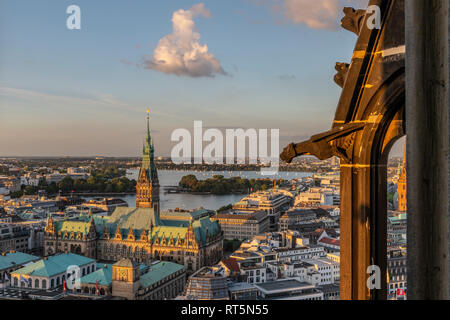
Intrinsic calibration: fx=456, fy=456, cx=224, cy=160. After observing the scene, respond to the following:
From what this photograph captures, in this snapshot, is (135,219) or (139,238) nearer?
(139,238)

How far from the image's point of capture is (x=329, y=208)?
27344mm

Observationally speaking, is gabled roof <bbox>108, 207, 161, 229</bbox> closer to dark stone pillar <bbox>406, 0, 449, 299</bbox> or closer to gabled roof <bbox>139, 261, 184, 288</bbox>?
gabled roof <bbox>139, 261, 184, 288</bbox>

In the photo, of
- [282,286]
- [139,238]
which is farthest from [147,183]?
[282,286]

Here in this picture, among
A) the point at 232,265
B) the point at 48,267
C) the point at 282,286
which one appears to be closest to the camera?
the point at 282,286

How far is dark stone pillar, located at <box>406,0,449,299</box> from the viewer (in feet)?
1.62

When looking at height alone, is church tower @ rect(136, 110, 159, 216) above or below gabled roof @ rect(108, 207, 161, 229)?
above

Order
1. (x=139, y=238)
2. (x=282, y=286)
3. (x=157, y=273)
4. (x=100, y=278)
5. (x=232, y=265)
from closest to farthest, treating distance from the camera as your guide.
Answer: (x=282, y=286) < (x=100, y=278) < (x=157, y=273) < (x=232, y=265) < (x=139, y=238)

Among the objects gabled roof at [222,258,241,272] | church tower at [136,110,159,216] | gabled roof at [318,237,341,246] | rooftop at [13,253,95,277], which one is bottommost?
gabled roof at [318,237,341,246]

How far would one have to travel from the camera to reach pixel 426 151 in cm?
50

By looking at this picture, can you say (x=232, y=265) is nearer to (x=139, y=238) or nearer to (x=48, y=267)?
(x=48, y=267)

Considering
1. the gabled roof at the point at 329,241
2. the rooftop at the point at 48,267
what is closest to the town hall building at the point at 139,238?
the rooftop at the point at 48,267

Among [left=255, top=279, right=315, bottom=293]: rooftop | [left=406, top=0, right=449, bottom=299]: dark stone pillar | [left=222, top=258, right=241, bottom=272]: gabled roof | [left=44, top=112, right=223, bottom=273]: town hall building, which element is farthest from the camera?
[left=44, top=112, right=223, bottom=273]: town hall building

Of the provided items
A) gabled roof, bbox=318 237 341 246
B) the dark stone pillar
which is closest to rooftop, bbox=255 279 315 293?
gabled roof, bbox=318 237 341 246

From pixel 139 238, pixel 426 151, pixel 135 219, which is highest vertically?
pixel 426 151
